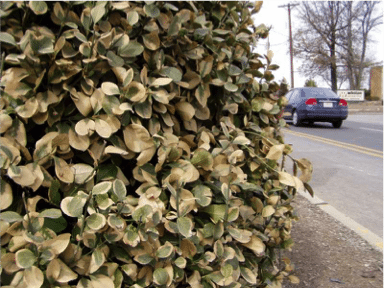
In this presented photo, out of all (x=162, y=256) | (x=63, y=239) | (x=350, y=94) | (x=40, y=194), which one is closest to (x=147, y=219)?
(x=162, y=256)

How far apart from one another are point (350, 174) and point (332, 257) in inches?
160

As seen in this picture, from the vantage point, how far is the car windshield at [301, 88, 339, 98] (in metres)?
16.5

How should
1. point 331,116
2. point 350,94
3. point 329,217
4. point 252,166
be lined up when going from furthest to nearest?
point 350,94
point 331,116
point 329,217
point 252,166

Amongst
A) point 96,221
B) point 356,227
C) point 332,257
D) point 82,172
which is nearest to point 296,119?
point 356,227

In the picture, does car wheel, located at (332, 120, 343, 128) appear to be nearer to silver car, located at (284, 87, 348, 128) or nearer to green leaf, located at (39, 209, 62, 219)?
silver car, located at (284, 87, 348, 128)

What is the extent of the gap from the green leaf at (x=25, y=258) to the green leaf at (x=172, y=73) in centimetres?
72

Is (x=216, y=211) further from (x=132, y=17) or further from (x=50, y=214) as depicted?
(x=132, y=17)

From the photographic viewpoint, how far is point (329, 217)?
3889 mm

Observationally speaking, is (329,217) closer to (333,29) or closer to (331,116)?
(331,116)

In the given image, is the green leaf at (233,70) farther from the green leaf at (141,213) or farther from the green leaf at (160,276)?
the green leaf at (160,276)

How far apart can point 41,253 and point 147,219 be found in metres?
0.32

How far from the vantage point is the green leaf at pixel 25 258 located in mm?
1131

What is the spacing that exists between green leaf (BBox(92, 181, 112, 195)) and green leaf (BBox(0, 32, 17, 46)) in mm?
524

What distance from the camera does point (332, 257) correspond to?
9.78ft
